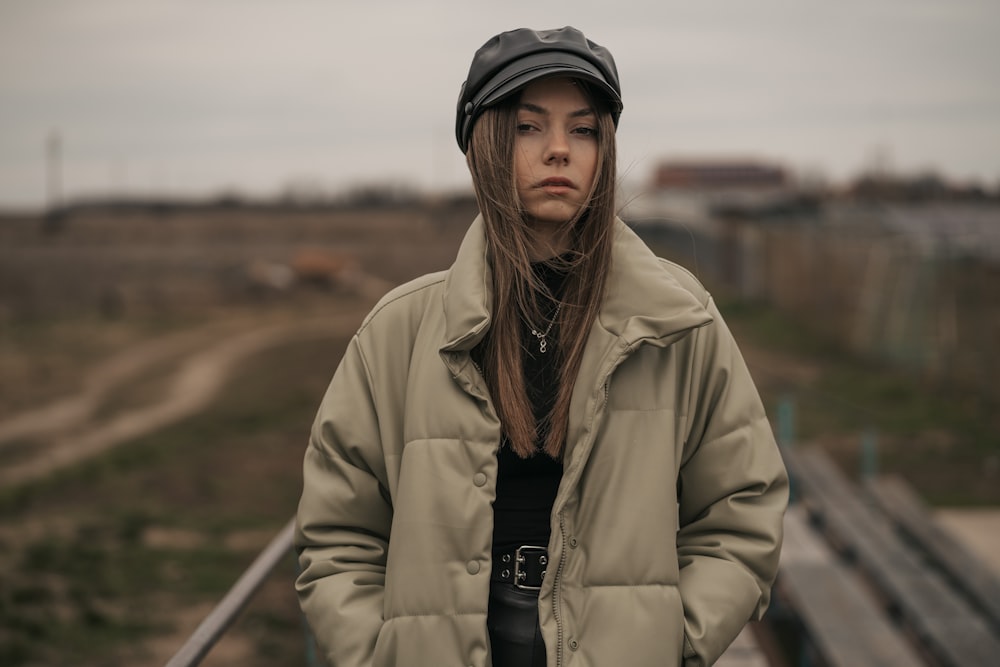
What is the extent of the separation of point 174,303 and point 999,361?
63.6ft

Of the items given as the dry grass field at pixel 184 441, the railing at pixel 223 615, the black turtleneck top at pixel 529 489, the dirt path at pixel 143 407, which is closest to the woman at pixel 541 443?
the black turtleneck top at pixel 529 489

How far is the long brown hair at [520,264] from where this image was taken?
1723mm

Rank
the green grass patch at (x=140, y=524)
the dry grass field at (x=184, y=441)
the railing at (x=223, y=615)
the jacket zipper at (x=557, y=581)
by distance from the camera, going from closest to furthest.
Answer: the jacket zipper at (x=557, y=581)
the railing at (x=223, y=615)
the green grass patch at (x=140, y=524)
the dry grass field at (x=184, y=441)

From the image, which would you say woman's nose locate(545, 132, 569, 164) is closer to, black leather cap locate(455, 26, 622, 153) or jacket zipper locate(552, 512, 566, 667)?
black leather cap locate(455, 26, 622, 153)

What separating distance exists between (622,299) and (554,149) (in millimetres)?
263

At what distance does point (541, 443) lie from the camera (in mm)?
1710

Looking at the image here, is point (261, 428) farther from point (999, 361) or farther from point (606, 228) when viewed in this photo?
point (606, 228)

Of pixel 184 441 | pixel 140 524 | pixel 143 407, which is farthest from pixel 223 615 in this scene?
pixel 143 407

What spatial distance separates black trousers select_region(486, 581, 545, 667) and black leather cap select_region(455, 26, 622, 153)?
0.77 m

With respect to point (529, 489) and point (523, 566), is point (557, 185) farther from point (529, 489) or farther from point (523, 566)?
point (523, 566)

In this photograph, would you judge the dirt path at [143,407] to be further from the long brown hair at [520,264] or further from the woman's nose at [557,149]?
the woman's nose at [557,149]

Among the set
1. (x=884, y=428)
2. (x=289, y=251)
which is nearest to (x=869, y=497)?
(x=884, y=428)

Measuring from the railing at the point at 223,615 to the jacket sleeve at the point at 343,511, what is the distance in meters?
0.41

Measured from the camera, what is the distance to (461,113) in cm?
180
